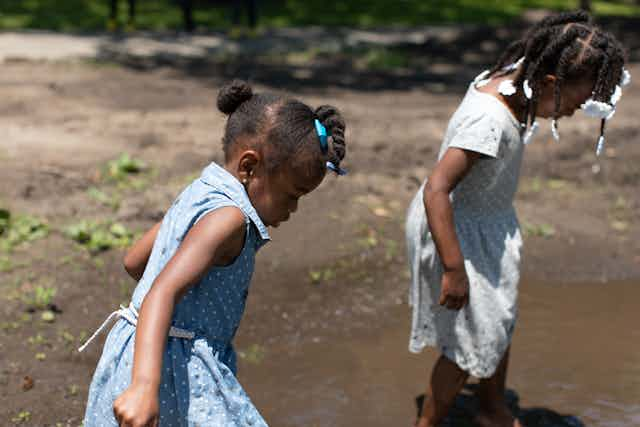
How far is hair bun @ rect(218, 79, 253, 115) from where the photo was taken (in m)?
2.71

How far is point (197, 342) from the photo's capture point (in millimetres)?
2617

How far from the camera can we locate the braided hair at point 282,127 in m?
2.66

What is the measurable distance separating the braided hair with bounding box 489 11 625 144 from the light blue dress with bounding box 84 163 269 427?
142 cm

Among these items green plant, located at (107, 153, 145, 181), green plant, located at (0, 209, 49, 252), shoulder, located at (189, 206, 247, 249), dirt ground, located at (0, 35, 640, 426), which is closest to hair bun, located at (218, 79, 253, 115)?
shoulder, located at (189, 206, 247, 249)

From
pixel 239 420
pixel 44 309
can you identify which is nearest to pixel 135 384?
pixel 239 420

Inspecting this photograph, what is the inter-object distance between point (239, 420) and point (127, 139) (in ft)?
17.1

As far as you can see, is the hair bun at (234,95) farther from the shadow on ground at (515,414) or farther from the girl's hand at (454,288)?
the shadow on ground at (515,414)

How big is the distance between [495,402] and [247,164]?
2.09 meters

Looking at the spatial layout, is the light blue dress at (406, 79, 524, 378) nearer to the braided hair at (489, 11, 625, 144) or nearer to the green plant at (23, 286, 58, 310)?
the braided hair at (489, 11, 625, 144)

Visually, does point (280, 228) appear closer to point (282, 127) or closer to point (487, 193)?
point (487, 193)

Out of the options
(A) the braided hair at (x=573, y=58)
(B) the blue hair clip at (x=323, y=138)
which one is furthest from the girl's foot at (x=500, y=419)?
(B) the blue hair clip at (x=323, y=138)

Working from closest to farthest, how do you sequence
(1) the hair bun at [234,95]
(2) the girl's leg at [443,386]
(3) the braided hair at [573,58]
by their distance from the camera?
1. (1) the hair bun at [234,95]
2. (3) the braided hair at [573,58]
3. (2) the girl's leg at [443,386]

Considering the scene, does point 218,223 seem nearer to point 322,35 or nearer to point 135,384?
point 135,384

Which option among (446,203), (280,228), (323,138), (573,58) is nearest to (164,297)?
(323,138)
